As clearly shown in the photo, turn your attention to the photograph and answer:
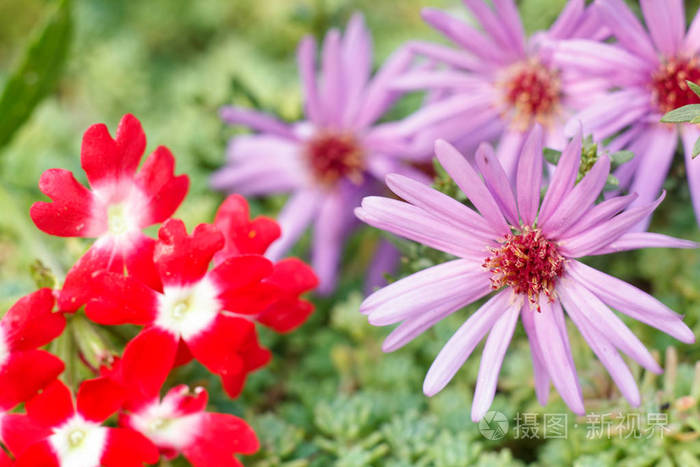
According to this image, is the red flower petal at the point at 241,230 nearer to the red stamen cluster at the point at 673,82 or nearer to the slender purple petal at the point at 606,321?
the slender purple petal at the point at 606,321

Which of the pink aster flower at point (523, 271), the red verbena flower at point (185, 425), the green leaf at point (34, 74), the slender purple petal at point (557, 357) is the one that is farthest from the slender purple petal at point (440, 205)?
the green leaf at point (34, 74)

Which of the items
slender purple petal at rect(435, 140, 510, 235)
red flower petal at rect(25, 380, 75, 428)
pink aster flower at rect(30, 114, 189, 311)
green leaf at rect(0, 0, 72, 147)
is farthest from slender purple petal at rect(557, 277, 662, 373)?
green leaf at rect(0, 0, 72, 147)

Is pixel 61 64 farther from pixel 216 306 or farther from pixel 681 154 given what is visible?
pixel 681 154

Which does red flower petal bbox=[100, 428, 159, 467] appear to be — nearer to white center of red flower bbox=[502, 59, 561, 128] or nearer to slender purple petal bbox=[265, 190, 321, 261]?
slender purple petal bbox=[265, 190, 321, 261]

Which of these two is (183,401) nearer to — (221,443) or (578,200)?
(221,443)

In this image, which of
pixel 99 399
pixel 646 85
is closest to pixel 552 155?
pixel 646 85
